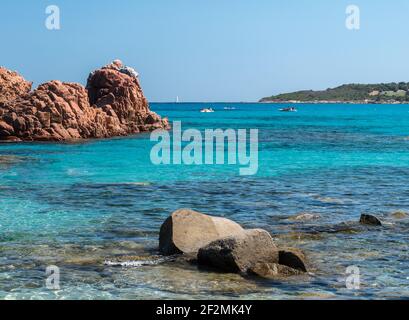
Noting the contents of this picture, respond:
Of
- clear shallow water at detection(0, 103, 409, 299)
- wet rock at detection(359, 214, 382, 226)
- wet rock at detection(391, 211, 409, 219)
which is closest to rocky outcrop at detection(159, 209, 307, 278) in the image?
clear shallow water at detection(0, 103, 409, 299)

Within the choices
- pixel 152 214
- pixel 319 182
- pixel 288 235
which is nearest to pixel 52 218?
pixel 152 214

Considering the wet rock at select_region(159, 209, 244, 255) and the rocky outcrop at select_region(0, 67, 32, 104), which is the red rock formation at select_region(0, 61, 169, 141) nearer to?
the rocky outcrop at select_region(0, 67, 32, 104)

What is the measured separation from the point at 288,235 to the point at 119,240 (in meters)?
5.28

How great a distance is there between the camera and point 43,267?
15.7 metres

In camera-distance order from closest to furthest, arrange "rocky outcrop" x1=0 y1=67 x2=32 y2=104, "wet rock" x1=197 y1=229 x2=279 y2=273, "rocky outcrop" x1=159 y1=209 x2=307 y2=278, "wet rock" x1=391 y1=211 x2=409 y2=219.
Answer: "rocky outcrop" x1=159 y1=209 x2=307 y2=278 < "wet rock" x1=197 y1=229 x2=279 y2=273 < "wet rock" x1=391 y1=211 x2=409 y2=219 < "rocky outcrop" x1=0 y1=67 x2=32 y2=104

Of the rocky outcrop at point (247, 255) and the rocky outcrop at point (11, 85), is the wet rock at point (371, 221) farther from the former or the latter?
the rocky outcrop at point (11, 85)

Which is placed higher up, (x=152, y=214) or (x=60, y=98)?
(x=60, y=98)

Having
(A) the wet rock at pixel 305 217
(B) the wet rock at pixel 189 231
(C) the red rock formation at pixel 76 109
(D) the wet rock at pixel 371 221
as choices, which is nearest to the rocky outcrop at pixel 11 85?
(C) the red rock formation at pixel 76 109

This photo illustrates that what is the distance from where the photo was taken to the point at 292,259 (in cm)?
1541

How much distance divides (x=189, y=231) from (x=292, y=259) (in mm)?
3459

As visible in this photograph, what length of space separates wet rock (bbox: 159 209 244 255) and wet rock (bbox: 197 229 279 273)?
126 centimetres

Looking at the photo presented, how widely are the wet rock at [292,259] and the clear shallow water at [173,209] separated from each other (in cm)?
45

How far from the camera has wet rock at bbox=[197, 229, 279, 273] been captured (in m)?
15.3

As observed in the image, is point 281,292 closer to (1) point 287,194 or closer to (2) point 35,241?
(2) point 35,241
